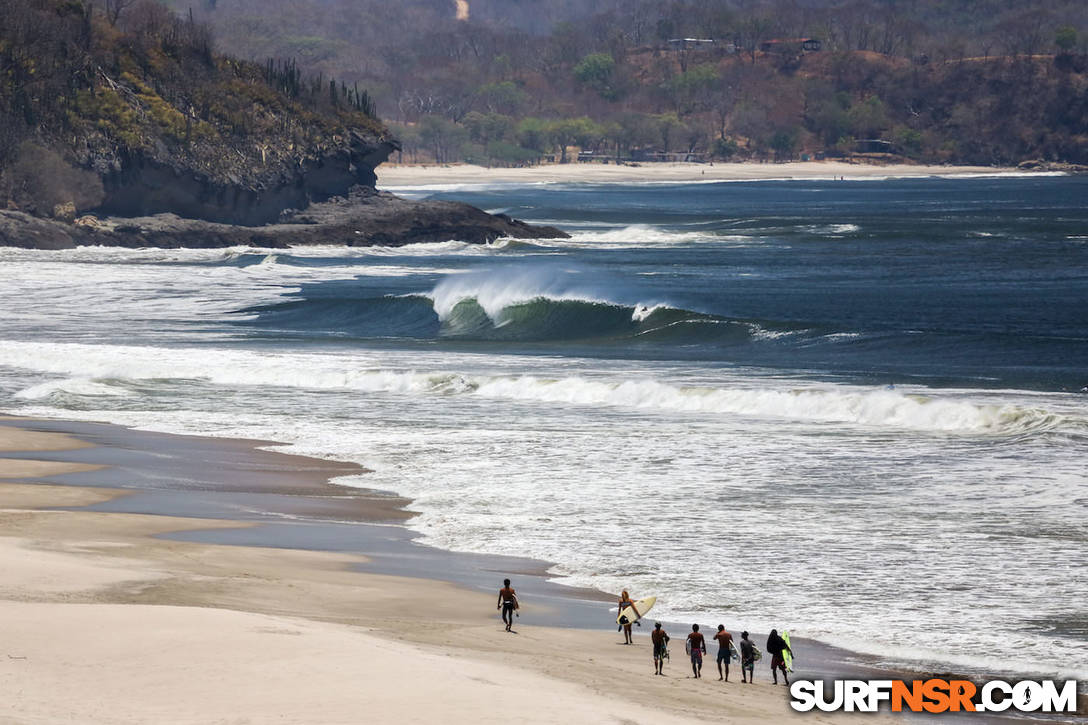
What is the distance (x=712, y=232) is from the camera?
9388 centimetres

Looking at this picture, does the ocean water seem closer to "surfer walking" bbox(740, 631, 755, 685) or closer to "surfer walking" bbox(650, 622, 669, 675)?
"surfer walking" bbox(740, 631, 755, 685)

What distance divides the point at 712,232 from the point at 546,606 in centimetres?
7967

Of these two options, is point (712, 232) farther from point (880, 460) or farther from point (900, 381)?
point (880, 460)

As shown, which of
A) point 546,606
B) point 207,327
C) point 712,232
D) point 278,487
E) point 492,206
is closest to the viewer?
point 546,606

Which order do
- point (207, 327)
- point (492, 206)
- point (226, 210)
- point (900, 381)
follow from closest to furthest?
point (900, 381) → point (207, 327) → point (226, 210) → point (492, 206)

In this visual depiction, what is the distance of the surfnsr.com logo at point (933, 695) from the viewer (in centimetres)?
1235

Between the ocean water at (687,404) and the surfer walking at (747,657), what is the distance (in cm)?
154

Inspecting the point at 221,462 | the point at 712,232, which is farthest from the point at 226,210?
the point at 221,462

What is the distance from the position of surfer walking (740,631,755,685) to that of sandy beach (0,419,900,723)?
18 centimetres

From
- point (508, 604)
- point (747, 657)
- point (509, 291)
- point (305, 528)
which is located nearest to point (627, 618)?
point (508, 604)

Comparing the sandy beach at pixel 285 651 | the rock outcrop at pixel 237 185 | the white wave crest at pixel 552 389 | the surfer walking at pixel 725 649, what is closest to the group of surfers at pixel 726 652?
the surfer walking at pixel 725 649

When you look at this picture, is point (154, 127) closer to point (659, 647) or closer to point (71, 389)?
point (71, 389)

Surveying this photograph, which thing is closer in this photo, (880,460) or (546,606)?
(546,606)

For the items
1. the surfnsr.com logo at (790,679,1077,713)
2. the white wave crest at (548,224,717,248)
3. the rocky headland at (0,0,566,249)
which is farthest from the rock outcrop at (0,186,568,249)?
the surfnsr.com logo at (790,679,1077,713)
